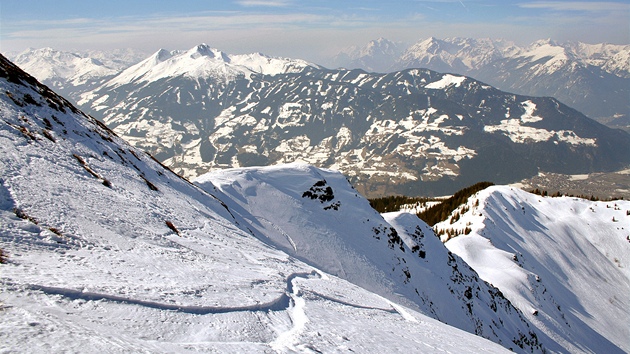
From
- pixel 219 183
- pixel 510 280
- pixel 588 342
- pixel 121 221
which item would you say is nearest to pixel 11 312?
pixel 121 221

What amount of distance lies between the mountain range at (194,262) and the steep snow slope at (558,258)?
20.8m

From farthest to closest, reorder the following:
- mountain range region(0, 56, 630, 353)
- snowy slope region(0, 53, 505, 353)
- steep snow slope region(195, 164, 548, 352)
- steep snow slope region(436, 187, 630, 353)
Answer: steep snow slope region(436, 187, 630, 353)
steep snow slope region(195, 164, 548, 352)
mountain range region(0, 56, 630, 353)
snowy slope region(0, 53, 505, 353)

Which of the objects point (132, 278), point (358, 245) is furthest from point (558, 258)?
point (132, 278)

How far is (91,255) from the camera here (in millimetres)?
10922

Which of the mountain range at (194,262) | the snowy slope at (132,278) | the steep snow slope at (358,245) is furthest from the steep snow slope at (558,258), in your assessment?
the snowy slope at (132,278)

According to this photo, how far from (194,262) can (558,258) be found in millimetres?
107814

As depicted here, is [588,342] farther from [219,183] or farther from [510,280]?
[219,183]

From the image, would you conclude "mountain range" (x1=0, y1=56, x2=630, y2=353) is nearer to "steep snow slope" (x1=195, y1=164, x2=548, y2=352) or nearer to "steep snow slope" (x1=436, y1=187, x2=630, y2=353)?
"steep snow slope" (x1=195, y1=164, x2=548, y2=352)

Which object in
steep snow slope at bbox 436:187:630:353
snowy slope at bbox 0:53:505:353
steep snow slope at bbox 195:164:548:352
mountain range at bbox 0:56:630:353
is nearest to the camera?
snowy slope at bbox 0:53:505:353

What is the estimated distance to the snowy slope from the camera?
7.56m

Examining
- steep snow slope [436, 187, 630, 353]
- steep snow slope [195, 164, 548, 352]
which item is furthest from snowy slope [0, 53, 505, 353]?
steep snow slope [436, 187, 630, 353]

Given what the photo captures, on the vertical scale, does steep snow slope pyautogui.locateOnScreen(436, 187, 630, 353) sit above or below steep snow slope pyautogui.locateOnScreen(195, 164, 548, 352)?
below

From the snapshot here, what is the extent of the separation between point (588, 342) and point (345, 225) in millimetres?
58166

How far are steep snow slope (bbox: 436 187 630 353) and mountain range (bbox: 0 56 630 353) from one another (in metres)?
20.8
